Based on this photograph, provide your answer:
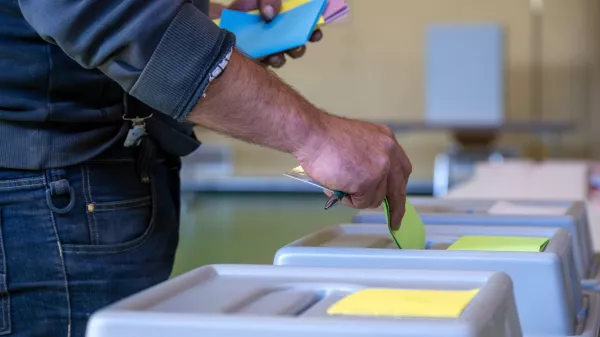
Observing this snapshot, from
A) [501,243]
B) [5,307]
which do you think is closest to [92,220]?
[5,307]

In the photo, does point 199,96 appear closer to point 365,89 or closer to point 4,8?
point 4,8

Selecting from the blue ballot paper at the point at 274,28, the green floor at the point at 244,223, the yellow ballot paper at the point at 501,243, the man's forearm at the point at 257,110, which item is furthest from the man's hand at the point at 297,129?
the green floor at the point at 244,223

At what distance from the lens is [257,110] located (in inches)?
36.8

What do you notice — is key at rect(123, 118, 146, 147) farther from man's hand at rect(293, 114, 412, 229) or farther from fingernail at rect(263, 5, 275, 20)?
man's hand at rect(293, 114, 412, 229)

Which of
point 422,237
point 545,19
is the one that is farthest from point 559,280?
point 545,19

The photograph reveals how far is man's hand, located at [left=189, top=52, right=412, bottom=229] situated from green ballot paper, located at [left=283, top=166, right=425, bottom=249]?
0.6 inches

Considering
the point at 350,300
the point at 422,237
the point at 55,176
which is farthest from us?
the point at 55,176

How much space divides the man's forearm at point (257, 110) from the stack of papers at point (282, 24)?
0.76 feet

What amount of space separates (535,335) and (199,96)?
408 millimetres

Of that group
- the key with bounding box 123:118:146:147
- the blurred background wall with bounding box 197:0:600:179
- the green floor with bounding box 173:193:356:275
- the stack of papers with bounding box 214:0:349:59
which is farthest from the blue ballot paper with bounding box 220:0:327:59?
the blurred background wall with bounding box 197:0:600:179

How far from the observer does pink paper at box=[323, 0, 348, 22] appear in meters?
1.23

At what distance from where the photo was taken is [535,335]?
0.88 metres

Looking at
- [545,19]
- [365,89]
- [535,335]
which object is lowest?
[365,89]

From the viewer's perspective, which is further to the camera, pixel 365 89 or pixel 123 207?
pixel 365 89
